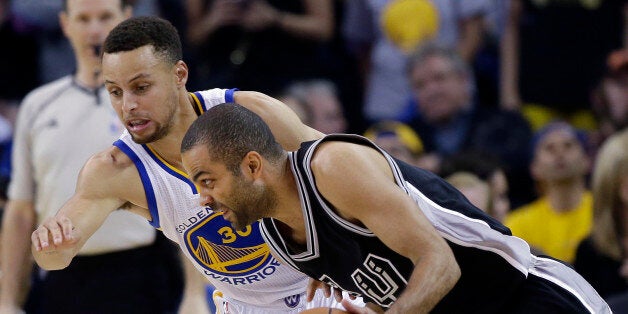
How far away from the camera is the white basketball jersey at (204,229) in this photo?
488 centimetres

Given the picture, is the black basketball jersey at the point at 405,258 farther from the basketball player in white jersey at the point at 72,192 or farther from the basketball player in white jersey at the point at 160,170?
the basketball player in white jersey at the point at 72,192

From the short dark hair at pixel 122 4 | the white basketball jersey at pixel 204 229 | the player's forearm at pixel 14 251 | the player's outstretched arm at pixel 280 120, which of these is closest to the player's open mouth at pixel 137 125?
the white basketball jersey at pixel 204 229

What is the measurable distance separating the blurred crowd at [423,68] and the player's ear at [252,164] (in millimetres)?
4068

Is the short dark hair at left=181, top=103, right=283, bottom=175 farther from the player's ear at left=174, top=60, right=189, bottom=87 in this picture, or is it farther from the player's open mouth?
the player's ear at left=174, top=60, right=189, bottom=87

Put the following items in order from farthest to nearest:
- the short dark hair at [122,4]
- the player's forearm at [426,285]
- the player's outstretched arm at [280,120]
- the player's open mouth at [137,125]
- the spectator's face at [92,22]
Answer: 1. the short dark hair at [122,4]
2. the spectator's face at [92,22]
3. the player's outstretched arm at [280,120]
4. the player's open mouth at [137,125]
5. the player's forearm at [426,285]

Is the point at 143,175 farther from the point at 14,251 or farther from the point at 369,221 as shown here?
the point at 14,251

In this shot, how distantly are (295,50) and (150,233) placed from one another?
3.22 m

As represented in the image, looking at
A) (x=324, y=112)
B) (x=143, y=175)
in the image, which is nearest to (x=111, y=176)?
(x=143, y=175)

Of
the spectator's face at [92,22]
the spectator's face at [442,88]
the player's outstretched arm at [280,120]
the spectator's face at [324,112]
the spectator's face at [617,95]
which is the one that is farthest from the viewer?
the spectator's face at [324,112]

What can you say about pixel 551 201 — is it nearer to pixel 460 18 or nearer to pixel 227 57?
pixel 460 18

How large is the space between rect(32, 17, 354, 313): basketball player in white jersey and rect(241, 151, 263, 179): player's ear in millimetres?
700

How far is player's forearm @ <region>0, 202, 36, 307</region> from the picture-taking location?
20.8 ft

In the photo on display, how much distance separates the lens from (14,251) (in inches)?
250

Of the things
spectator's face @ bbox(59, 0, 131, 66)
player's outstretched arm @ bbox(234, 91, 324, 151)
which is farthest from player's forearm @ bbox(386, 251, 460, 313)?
spectator's face @ bbox(59, 0, 131, 66)
